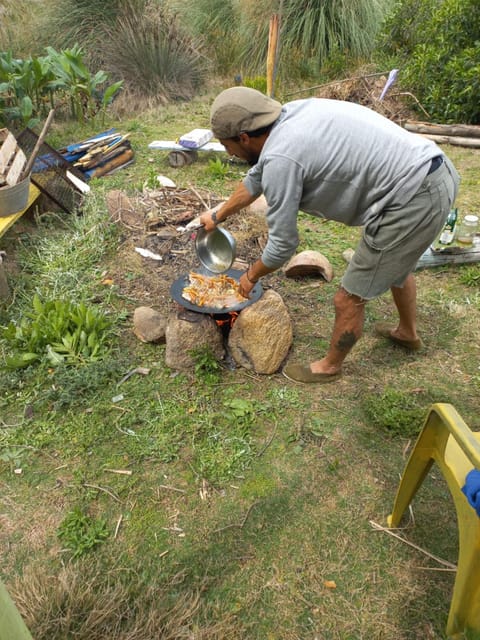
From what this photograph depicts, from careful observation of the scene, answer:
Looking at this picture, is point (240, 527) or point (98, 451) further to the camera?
point (98, 451)

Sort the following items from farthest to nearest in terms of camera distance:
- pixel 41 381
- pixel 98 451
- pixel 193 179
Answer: pixel 193 179 → pixel 41 381 → pixel 98 451

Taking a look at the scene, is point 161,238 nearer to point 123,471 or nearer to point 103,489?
point 123,471

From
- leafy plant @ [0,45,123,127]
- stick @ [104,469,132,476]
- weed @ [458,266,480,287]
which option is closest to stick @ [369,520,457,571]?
stick @ [104,469,132,476]

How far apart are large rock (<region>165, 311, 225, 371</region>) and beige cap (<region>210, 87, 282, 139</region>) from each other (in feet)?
4.50

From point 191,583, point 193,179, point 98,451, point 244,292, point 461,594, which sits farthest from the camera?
point 193,179

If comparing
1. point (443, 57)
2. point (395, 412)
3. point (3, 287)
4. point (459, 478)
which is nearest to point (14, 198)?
point (3, 287)

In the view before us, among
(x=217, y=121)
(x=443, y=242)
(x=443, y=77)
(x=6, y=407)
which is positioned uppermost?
(x=217, y=121)

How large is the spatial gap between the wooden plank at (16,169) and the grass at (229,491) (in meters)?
1.48

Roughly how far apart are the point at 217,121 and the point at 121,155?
475 centimetres

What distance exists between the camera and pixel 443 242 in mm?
4535

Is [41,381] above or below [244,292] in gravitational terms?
below

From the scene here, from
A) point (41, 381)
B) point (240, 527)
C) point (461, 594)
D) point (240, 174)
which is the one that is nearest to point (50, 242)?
point (41, 381)

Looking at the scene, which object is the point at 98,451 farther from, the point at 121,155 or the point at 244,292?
the point at 121,155

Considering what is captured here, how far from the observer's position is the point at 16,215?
4676mm
